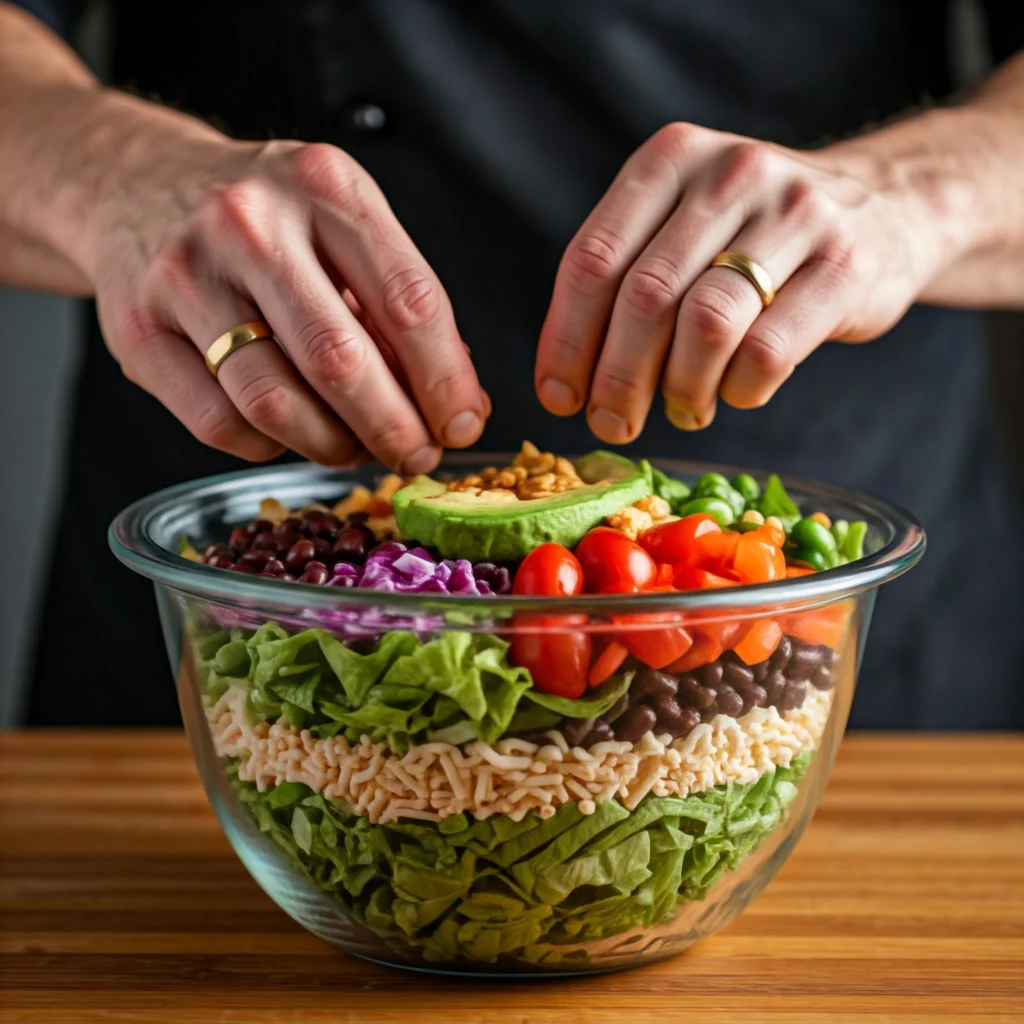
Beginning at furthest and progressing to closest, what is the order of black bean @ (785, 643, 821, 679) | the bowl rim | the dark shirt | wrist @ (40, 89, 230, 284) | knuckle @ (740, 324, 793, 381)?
the dark shirt → wrist @ (40, 89, 230, 284) → knuckle @ (740, 324, 793, 381) → black bean @ (785, 643, 821, 679) → the bowl rim

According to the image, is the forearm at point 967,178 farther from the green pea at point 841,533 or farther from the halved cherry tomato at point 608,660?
the halved cherry tomato at point 608,660

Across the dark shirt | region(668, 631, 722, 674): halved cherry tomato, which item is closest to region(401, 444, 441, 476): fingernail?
region(668, 631, 722, 674): halved cherry tomato

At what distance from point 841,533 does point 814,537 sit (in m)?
0.08

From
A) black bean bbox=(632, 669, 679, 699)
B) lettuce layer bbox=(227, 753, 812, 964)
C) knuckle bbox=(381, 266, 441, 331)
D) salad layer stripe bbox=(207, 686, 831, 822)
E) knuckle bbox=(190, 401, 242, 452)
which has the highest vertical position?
knuckle bbox=(381, 266, 441, 331)

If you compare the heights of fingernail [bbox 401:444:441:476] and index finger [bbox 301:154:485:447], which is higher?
index finger [bbox 301:154:485:447]

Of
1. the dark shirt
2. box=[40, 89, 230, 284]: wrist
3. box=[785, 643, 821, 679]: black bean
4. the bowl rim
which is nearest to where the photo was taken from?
the bowl rim

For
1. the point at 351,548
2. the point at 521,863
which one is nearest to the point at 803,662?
the point at 521,863

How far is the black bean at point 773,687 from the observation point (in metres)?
0.85

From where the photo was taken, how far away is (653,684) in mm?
795

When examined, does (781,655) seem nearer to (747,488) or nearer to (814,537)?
(814,537)

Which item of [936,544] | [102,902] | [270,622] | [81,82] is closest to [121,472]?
[81,82]

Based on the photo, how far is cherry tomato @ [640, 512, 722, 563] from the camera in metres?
0.89

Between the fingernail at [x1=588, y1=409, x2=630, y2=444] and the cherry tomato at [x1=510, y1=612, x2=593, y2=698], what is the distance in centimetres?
29

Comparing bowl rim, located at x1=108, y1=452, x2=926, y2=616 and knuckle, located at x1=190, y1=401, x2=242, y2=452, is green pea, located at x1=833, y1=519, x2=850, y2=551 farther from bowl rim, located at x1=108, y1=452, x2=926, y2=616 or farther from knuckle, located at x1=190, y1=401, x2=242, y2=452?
knuckle, located at x1=190, y1=401, x2=242, y2=452
